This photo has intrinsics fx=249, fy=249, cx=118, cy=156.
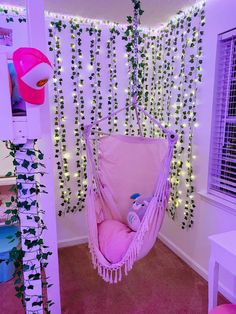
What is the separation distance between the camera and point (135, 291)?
80.7 inches

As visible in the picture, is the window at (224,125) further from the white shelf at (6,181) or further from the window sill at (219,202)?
the white shelf at (6,181)

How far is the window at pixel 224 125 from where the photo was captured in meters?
1.94

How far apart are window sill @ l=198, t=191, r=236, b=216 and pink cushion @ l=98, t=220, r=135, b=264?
73 centimetres

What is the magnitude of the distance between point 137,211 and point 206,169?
74cm

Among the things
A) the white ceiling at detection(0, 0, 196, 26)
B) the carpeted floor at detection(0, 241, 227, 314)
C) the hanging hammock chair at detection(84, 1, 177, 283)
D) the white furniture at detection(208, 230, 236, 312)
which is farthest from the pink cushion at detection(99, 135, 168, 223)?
the white ceiling at detection(0, 0, 196, 26)

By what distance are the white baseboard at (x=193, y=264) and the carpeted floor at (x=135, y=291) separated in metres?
0.04

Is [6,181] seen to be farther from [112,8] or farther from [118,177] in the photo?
[112,8]

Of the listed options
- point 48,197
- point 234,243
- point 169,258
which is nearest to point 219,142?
point 234,243

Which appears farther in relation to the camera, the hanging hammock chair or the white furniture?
the hanging hammock chair

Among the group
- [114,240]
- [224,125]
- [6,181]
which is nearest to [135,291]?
[114,240]

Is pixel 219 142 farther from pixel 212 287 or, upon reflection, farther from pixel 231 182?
pixel 212 287

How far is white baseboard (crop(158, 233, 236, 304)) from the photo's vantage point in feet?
6.32

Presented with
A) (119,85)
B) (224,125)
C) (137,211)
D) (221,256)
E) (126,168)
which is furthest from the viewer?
(119,85)

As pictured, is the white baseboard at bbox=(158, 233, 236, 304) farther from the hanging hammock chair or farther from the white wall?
the hanging hammock chair
